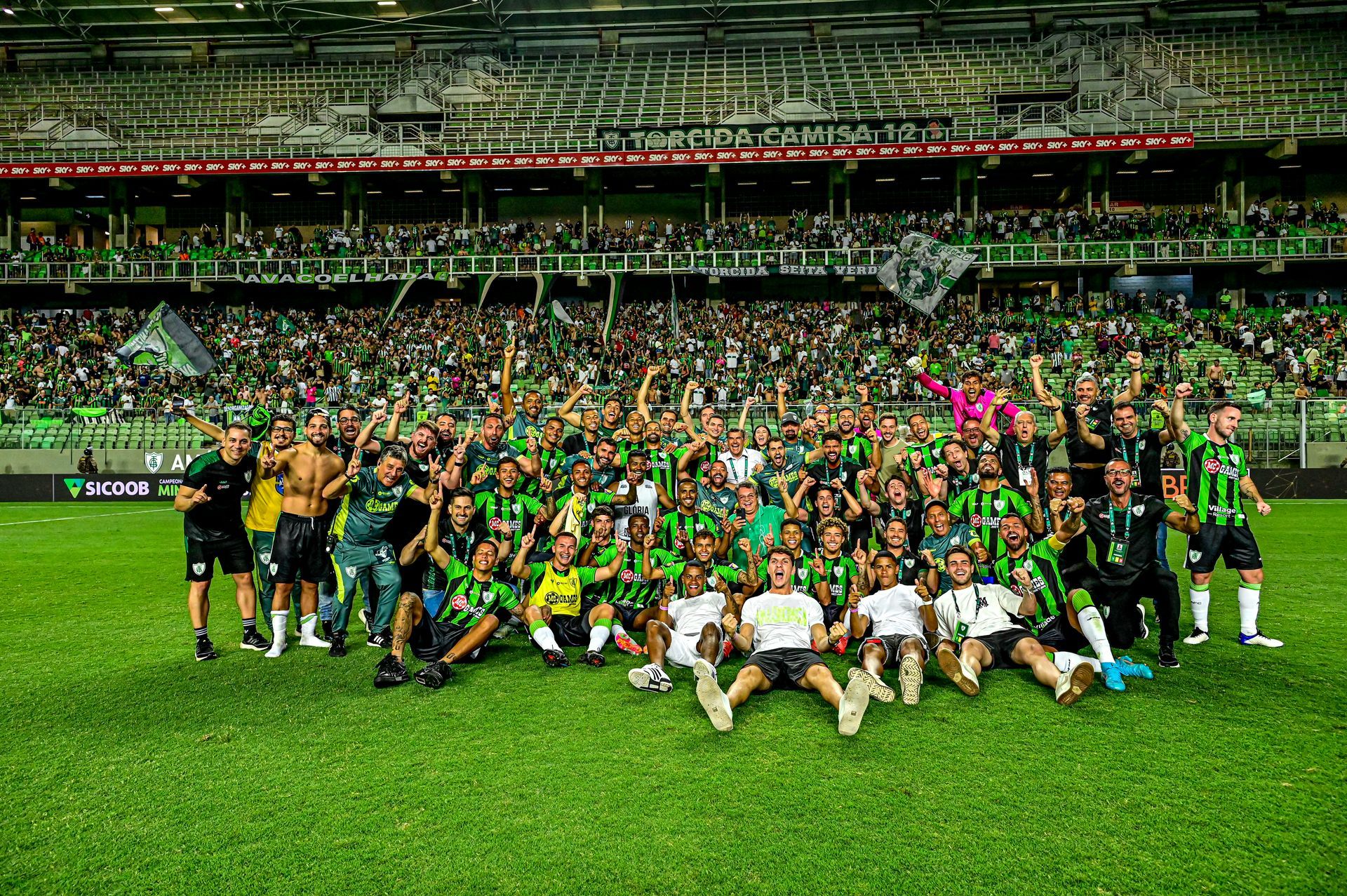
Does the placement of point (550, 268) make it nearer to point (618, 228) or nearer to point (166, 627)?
point (618, 228)

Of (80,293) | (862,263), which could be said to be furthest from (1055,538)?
(80,293)

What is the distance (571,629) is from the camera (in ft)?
24.1

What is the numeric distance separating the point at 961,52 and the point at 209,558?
3983cm

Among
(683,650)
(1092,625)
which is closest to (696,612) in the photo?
(683,650)

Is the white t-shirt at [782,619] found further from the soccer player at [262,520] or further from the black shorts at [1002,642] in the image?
the soccer player at [262,520]

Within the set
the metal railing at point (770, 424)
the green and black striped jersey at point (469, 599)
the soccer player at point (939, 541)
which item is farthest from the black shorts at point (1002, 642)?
the metal railing at point (770, 424)

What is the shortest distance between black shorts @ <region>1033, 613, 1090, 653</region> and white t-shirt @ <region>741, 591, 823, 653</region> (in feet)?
5.53

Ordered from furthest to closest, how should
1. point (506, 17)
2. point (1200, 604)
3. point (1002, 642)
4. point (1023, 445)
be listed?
1. point (506, 17)
2. point (1023, 445)
3. point (1200, 604)
4. point (1002, 642)

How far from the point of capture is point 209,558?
7.22 m

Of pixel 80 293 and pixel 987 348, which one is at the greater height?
pixel 80 293

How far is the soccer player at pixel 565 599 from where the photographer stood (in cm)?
712

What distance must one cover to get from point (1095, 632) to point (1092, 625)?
5cm

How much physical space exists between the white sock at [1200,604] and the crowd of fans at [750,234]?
2598 centimetres

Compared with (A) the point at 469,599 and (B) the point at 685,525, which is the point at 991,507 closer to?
(B) the point at 685,525
